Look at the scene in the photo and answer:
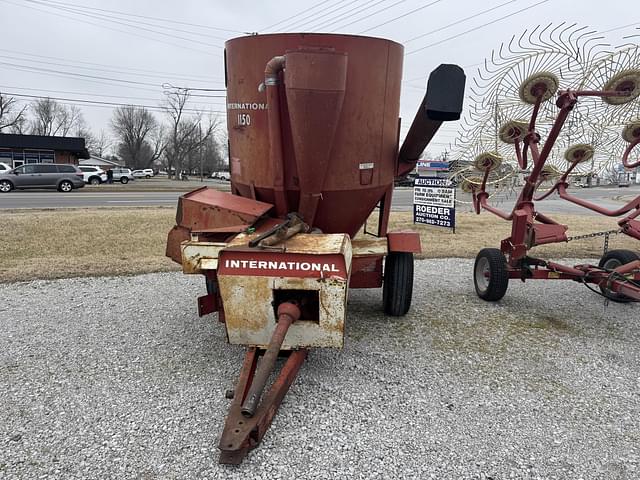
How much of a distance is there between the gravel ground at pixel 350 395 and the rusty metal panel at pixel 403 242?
0.75 metres

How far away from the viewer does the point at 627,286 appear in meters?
4.16

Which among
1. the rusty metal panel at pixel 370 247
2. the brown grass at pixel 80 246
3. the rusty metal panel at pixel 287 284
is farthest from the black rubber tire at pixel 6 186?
the rusty metal panel at pixel 287 284

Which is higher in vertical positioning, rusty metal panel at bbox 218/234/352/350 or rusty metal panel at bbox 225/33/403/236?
rusty metal panel at bbox 225/33/403/236

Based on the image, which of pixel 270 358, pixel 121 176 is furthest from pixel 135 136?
pixel 270 358

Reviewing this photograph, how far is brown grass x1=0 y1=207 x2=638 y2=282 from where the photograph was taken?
641 centimetres

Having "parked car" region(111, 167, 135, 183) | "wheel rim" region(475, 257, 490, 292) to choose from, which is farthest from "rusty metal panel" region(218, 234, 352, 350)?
"parked car" region(111, 167, 135, 183)

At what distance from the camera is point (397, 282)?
4.47 metres

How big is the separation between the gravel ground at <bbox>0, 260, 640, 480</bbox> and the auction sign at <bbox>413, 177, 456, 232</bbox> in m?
5.46

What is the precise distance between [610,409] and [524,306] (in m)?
2.16

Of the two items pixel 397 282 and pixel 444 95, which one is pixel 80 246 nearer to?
pixel 397 282

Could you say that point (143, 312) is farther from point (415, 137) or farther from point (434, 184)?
point (434, 184)

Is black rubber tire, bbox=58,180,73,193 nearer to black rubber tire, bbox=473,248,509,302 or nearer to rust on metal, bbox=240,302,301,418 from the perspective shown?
black rubber tire, bbox=473,248,509,302

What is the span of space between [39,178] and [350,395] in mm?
23114

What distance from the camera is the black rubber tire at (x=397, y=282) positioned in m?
4.38
